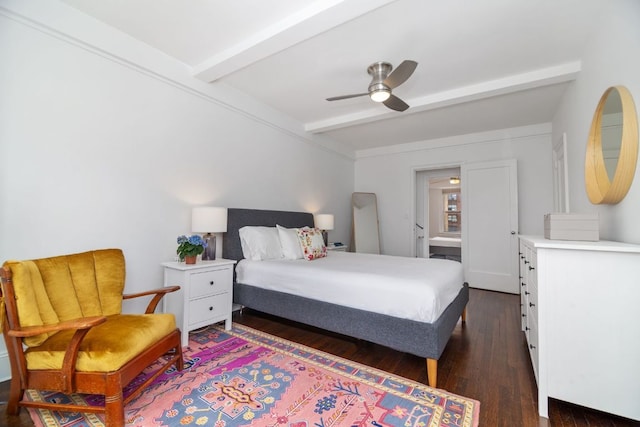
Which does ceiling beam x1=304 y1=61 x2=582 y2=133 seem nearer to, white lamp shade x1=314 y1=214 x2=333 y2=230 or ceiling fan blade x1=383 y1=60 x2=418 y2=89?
ceiling fan blade x1=383 y1=60 x2=418 y2=89

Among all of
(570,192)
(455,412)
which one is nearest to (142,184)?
(455,412)

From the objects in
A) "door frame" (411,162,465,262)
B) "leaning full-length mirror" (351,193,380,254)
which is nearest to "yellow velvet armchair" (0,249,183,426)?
"leaning full-length mirror" (351,193,380,254)

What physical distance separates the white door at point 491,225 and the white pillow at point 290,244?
331 centimetres

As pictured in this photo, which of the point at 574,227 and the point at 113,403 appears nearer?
the point at 113,403

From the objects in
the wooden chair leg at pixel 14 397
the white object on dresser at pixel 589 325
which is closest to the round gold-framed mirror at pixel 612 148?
the white object on dresser at pixel 589 325

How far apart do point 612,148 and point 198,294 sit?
3.54m

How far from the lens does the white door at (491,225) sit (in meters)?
4.62

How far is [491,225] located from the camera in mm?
4844

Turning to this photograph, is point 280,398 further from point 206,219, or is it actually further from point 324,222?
point 324,222

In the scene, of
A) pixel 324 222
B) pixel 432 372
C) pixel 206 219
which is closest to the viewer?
pixel 432 372

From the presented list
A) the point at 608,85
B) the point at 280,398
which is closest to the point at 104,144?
the point at 280,398

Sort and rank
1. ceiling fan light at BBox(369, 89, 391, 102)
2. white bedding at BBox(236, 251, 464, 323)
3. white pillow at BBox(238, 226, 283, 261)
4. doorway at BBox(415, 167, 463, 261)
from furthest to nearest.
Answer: doorway at BBox(415, 167, 463, 261) → white pillow at BBox(238, 226, 283, 261) → ceiling fan light at BBox(369, 89, 391, 102) → white bedding at BBox(236, 251, 464, 323)

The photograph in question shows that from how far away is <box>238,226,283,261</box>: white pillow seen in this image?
10.8 ft

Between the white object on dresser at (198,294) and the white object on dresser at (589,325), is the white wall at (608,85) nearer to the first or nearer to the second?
the white object on dresser at (589,325)
